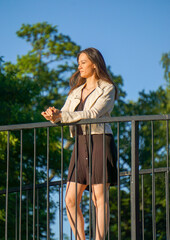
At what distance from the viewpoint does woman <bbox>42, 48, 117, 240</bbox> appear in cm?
384

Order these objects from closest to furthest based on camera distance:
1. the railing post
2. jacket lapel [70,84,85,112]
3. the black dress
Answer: the railing post
the black dress
jacket lapel [70,84,85,112]

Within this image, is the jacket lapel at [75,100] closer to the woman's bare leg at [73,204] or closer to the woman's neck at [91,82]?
the woman's neck at [91,82]

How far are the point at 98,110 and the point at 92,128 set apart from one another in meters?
0.17

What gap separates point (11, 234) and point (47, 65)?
11364 millimetres

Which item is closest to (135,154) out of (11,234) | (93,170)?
(93,170)

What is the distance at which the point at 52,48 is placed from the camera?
2331 cm

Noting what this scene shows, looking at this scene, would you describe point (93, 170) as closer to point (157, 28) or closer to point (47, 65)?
point (47, 65)

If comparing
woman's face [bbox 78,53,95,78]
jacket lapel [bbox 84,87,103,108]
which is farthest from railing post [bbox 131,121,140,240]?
woman's face [bbox 78,53,95,78]

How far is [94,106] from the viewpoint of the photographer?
3891 millimetres

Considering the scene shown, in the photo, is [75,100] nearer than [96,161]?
No

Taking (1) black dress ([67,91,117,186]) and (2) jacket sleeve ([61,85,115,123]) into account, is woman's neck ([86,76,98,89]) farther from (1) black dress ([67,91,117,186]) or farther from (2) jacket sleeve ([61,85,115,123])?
(1) black dress ([67,91,117,186])

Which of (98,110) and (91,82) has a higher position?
(91,82)

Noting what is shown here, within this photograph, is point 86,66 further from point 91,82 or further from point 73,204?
point 73,204

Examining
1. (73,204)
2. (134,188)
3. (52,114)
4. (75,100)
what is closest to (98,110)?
(75,100)
